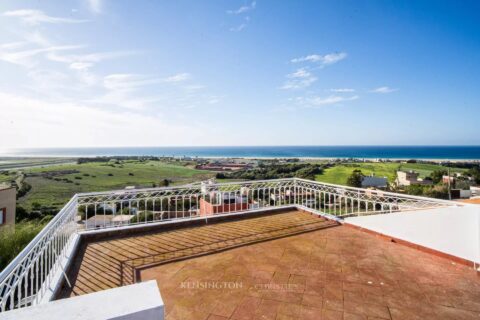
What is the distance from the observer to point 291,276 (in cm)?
320

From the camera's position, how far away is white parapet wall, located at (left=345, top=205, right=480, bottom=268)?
3492 mm

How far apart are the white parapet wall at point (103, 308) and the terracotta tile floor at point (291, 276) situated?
1637mm

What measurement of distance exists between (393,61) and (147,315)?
42.0 feet

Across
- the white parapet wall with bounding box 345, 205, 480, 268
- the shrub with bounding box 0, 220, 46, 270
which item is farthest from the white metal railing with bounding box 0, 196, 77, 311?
the shrub with bounding box 0, 220, 46, 270

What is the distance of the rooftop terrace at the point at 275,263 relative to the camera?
8.29 ft

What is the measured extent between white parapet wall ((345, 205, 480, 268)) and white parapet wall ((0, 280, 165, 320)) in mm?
4306

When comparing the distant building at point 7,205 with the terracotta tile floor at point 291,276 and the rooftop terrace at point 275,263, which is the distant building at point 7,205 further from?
the terracotta tile floor at point 291,276

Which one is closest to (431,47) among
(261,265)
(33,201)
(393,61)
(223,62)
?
(393,61)

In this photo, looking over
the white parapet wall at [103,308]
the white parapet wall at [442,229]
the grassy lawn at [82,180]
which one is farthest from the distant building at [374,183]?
the white parapet wall at [103,308]

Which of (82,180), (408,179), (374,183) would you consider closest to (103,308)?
(374,183)

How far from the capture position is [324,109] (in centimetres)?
2328

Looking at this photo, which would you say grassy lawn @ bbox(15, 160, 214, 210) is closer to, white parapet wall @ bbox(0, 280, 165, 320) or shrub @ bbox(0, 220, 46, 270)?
shrub @ bbox(0, 220, 46, 270)

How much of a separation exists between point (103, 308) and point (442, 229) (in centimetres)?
460

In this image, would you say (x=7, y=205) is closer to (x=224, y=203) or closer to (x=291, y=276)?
(x=224, y=203)
